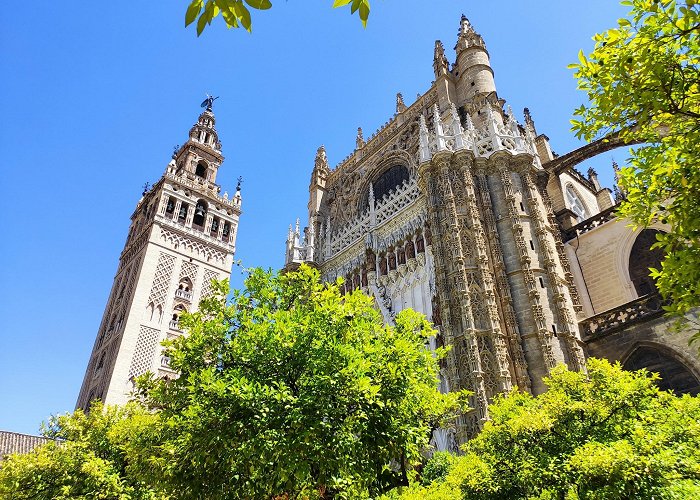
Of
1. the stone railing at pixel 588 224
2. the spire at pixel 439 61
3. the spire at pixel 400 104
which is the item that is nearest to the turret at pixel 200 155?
the spire at pixel 400 104

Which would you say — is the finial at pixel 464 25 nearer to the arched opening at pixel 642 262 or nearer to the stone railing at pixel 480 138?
the stone railing at pixel 480 138

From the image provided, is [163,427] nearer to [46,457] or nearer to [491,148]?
[46,457]

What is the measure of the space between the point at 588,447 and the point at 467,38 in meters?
24.4

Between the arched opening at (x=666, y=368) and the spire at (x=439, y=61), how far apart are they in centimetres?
1771

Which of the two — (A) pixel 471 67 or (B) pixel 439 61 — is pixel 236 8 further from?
(B) pixel 439 61

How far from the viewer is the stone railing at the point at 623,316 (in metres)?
15.9

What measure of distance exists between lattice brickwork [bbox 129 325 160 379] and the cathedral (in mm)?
92

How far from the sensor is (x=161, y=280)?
111 ft

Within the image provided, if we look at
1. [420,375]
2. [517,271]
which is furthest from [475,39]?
[420,375]

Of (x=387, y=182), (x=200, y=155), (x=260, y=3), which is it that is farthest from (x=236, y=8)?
(x=200, y=155)

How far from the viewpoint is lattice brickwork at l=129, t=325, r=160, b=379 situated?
29.6m

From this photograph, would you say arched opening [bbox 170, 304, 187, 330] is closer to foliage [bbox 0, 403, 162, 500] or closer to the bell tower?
the bell tower

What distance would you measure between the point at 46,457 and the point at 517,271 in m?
16.9

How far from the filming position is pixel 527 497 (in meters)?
8.96
